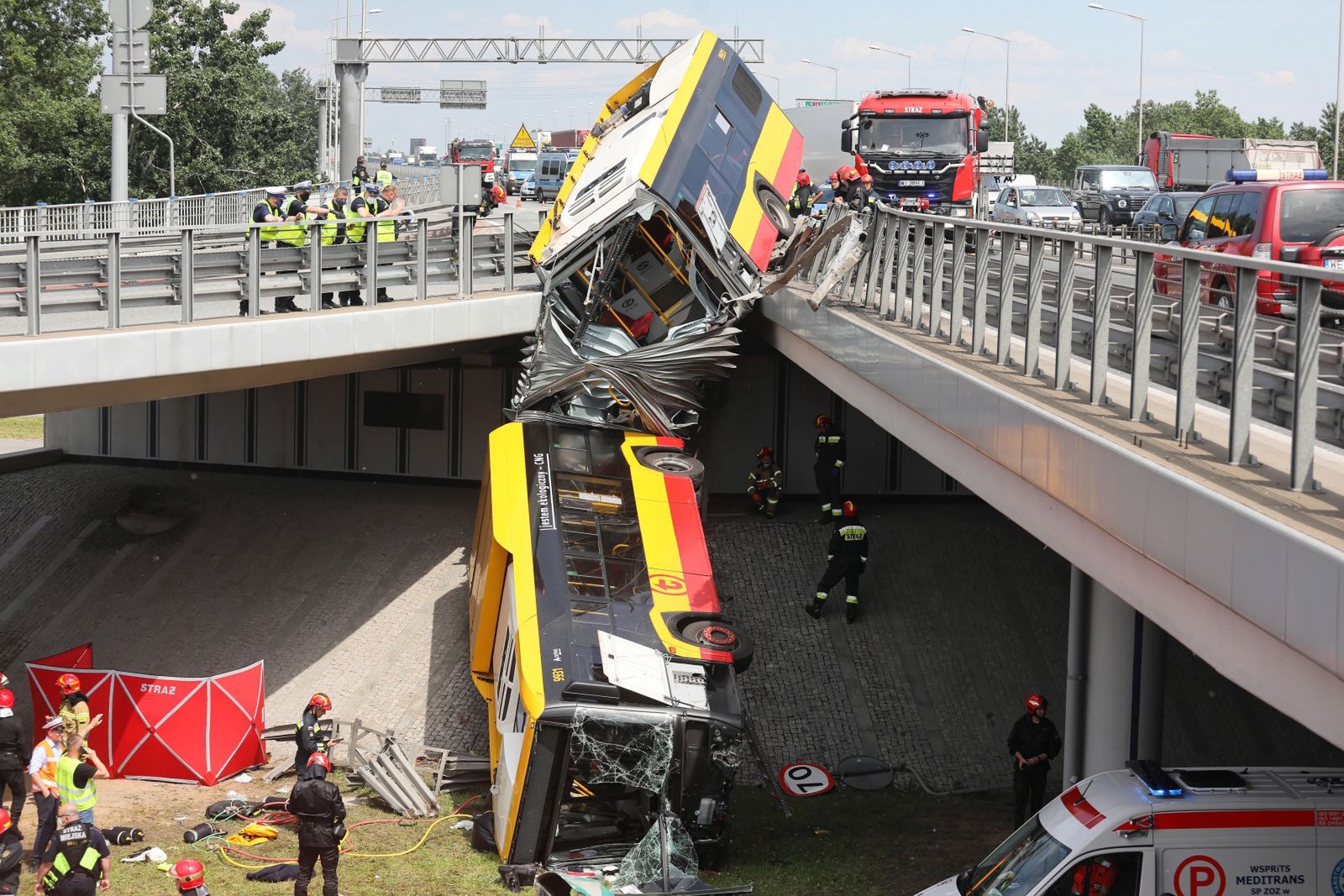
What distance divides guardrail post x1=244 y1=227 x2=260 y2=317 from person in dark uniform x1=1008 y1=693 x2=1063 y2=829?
889 cm

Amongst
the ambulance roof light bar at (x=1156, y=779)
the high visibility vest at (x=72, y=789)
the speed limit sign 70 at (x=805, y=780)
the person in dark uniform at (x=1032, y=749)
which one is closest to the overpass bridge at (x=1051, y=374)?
the person in dark uniform at (x=1032, y=749)

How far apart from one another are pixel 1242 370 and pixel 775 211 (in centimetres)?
1336

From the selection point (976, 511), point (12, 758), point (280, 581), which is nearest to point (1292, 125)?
point (976, 511)

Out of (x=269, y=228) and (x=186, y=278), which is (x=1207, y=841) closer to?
(x=186, y=278)

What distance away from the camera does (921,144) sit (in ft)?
94.1

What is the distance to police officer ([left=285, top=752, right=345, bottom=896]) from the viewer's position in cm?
1099

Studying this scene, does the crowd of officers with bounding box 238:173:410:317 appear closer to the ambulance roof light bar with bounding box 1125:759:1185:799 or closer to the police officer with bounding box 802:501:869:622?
the police officer with bounding box 802:501:869:622

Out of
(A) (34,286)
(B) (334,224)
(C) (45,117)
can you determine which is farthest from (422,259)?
(C) (45,117)

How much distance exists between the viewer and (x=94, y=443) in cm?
2681

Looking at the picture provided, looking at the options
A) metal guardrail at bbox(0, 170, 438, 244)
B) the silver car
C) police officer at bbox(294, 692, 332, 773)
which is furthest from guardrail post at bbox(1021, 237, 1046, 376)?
the silver car

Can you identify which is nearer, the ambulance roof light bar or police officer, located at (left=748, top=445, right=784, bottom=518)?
the ambulance roof light bar

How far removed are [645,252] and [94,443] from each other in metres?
13.1

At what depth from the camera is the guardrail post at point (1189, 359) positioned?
7504 millimetres

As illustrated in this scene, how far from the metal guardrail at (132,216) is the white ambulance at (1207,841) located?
1513 cm
